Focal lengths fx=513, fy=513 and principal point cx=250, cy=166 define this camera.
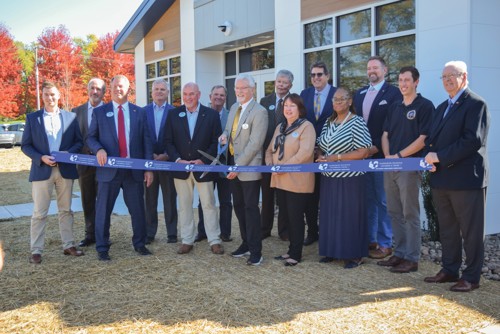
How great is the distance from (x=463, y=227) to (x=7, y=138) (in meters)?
32.7

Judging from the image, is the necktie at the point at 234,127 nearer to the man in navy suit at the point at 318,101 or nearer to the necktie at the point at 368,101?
the man in navy suit at the point at 318,101

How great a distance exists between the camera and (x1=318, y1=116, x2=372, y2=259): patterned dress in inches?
230

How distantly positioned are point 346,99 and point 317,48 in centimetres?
467

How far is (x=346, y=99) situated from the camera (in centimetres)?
581

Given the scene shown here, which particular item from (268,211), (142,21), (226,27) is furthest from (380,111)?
(142,21)

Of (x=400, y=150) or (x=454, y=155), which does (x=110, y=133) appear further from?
(x=454, y=155)

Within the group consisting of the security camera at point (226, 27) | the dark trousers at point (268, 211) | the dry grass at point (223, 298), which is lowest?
the dry grass at point (223, 298)

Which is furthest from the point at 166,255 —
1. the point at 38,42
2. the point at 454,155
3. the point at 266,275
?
the point at 38,42

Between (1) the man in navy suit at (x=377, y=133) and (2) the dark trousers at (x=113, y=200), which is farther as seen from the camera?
(2) the dark trousers at (x=113, y=200)

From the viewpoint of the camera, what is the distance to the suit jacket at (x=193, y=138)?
6668mm

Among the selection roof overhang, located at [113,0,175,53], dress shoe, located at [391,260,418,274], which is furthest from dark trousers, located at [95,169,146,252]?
roof overhang, located at [113,0,175,53]

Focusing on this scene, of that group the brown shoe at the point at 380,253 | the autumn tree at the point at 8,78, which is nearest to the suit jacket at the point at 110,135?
the brown shoe at the point at 380,253

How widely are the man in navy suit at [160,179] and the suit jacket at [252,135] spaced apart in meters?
1.53

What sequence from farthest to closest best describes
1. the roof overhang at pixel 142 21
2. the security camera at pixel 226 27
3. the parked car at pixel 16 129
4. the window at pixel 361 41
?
the parked car at pixel 16 129 → the roof overhang at pixel 142 21 → the security camera at pixel 226 27 → the window at pixel 361 41
